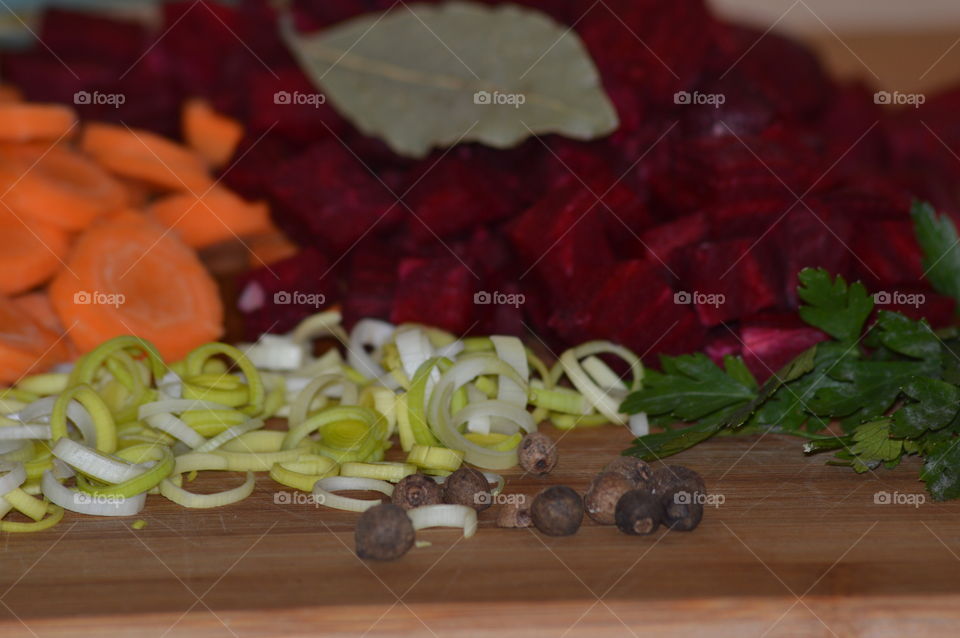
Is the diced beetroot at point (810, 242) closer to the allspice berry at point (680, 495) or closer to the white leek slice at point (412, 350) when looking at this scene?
the allspice berry at point (680, 495)

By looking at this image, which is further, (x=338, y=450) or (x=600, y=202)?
(x=600, y=202)

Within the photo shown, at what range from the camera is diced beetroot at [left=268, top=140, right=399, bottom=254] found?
70.0 inches

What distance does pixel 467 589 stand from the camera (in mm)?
1058

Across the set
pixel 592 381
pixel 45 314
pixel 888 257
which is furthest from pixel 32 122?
pixel 888 257

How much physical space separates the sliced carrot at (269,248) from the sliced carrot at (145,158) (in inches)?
6.3

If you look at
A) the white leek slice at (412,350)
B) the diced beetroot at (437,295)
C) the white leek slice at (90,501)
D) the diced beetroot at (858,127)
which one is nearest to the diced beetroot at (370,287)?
the diced beetroot at (437,295)

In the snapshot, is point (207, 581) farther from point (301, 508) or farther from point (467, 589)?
point (467, 589)

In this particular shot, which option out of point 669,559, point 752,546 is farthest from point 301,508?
point 752,546

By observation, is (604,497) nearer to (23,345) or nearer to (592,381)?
(592,381)

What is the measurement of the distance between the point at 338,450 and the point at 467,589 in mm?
395

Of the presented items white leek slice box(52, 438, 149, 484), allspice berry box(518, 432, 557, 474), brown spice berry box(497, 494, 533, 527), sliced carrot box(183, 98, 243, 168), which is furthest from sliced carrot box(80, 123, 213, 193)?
brown spice berry box(497, 494, 533, 527)

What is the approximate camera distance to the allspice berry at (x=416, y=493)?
48.3 inches

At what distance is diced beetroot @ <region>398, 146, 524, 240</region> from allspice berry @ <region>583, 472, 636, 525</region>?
26.5 inches

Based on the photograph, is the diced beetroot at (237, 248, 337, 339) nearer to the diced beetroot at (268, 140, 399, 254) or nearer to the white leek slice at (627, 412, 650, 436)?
the diced beetroot at (268, 140, 399, 254)
